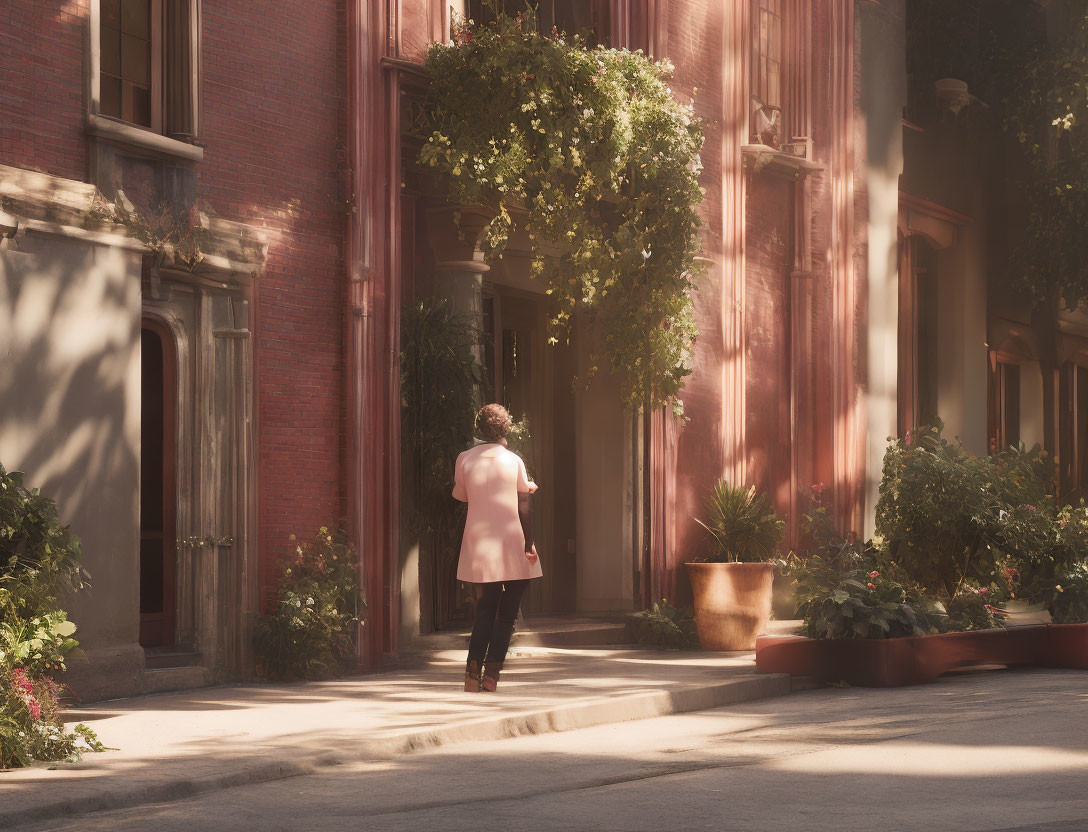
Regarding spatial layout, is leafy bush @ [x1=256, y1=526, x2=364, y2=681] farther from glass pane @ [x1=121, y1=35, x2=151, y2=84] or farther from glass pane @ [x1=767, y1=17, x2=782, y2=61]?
glass pane @ [x1=767, y1=17, x2=782, y2=61]

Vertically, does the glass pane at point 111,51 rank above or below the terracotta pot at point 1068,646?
above

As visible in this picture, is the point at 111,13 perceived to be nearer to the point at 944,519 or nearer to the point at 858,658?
the point at 858,658

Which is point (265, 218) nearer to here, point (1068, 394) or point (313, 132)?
point (313, 132)

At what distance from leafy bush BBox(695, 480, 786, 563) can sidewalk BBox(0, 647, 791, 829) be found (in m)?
2.24

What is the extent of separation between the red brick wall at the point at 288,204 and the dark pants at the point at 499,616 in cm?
198

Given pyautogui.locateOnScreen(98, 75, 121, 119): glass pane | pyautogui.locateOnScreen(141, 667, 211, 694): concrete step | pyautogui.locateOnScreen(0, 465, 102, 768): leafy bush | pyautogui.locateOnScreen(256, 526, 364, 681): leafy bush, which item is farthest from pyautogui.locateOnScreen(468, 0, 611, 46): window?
pyautogui.locateOnScreen(0, 465, 102, 768): leafy bush

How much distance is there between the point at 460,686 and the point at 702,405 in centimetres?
629

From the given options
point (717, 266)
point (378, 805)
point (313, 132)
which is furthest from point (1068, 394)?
point (378, 805)

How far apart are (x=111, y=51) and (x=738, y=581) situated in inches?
293

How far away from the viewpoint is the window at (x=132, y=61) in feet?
36.5

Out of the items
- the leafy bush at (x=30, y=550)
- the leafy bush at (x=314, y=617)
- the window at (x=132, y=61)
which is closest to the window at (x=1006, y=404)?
the leafy bush at (x=314, y=617)

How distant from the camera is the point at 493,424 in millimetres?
10914

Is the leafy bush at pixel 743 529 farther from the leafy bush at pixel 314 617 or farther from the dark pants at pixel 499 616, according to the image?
the dark pants at pixel 499 616

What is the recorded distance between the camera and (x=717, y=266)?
17219 mm
